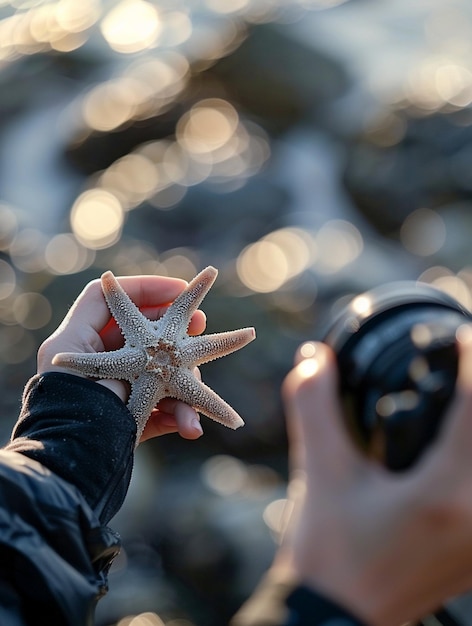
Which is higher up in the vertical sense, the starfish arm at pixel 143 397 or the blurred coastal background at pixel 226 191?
the starfish arm at pixel 143 397

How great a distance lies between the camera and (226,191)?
8117 millimetres

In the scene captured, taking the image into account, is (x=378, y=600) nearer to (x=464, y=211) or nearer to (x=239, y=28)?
(x=464, y=211)

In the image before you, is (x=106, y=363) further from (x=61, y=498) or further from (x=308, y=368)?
(x=308, y=368)

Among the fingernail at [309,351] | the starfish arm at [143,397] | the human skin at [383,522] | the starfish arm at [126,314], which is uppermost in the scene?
Answer: the fingernail at [309,351]

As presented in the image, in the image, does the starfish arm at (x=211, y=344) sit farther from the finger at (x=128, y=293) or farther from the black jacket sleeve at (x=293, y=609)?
the black jacket sleeve at (x=293, y=609)

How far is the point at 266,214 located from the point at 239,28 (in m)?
3.93

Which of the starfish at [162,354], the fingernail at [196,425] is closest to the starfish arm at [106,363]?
the starfish at [162,354]

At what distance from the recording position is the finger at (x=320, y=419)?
131 centimetres

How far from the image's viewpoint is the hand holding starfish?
255 centimetres

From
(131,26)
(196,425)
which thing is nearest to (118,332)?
(196,425)

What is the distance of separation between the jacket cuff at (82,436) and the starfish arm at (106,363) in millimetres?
42

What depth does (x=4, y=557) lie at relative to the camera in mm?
1820

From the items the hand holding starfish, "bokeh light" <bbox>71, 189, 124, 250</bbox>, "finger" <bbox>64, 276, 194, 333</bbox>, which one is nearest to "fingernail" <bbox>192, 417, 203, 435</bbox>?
the hand holding starfish

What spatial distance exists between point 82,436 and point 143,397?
38cm
